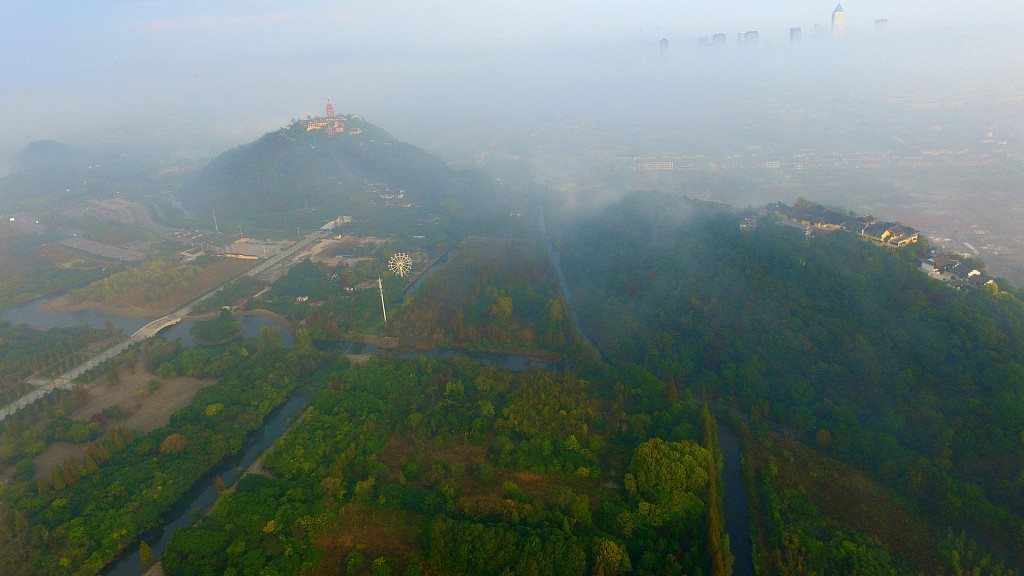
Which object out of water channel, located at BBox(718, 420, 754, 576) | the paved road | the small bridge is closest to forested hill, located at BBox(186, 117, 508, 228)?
the paved road

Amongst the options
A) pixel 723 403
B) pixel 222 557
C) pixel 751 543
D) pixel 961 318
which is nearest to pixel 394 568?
pixel 222 557

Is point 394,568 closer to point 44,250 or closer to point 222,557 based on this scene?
point 222,557

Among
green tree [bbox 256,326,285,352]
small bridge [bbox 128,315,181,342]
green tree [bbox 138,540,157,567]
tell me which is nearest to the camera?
green tree [bbox 138,540,157,567]

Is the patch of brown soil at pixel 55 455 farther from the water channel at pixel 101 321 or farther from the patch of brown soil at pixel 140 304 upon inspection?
the patch of brown soil at pixel 140 304

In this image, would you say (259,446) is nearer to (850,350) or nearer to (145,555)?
(145,555)

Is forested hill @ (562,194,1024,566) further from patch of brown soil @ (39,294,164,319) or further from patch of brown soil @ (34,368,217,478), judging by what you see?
patch of brown soil @ (39,294,164,319)

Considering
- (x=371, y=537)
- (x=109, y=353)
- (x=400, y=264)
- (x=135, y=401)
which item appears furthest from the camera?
(x=400, y=264)

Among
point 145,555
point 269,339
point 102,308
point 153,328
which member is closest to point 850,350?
point 145,555
